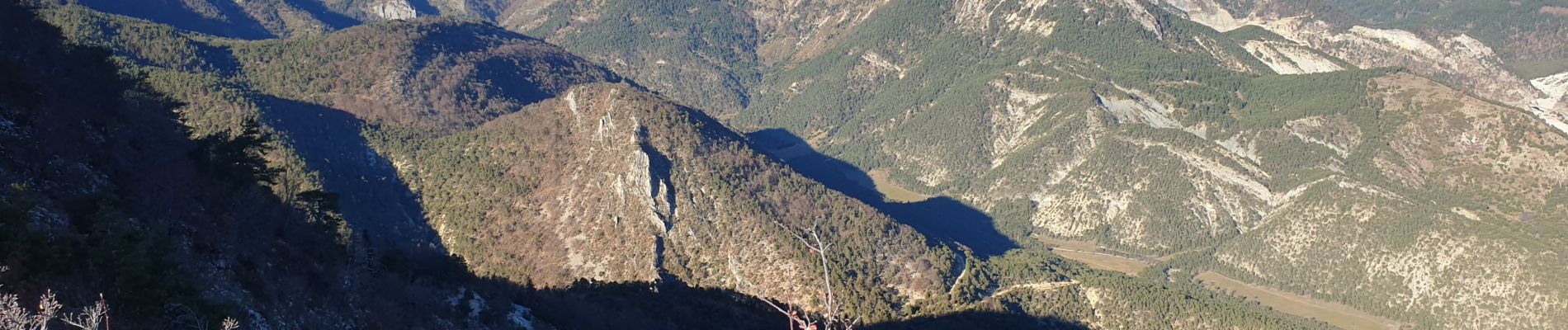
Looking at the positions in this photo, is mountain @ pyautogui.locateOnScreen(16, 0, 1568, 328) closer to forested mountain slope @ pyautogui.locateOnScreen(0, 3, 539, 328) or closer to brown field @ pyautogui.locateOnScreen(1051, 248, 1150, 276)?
brown field @ pyautogui.locateOnScreen(1051, 248, 1150, 276)

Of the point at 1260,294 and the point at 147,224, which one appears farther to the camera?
the point at 1260,294

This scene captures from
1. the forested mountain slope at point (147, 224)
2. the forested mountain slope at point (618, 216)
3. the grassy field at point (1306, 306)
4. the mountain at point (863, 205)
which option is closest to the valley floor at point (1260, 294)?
the grassy field at point (1306, 306)

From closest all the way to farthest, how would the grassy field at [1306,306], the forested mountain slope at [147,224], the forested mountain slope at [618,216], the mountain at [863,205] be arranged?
the forested mountain slope at [147,224] < the forested mountain slope at [618,216] < the mountain at [863,205] < the grassy field at [1306,306]

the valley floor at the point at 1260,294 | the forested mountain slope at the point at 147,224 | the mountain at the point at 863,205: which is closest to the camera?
the forested mountain slope at the point at 147,224

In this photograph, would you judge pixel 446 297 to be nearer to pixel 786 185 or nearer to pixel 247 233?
pixel 247 233

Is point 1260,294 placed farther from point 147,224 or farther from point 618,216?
point 147,224

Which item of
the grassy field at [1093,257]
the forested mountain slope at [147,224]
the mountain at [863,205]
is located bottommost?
the grassy field at [1093,257]

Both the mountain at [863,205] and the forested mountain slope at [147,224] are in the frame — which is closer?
the forested mountain slope at [147,224]

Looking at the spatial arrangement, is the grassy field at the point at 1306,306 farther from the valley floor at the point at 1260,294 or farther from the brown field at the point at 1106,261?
the brown field at the point at 1106,261

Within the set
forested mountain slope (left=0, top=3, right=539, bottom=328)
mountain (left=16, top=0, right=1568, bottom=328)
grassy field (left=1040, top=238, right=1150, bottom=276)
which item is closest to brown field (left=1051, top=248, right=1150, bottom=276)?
grassy field (left=1040, top=238, right=1150, bottom=276)

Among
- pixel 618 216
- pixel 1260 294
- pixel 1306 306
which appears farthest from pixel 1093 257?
pixel 618 216
